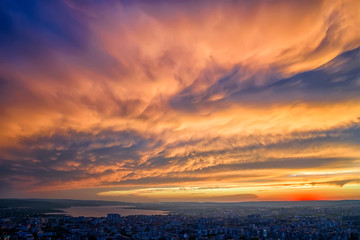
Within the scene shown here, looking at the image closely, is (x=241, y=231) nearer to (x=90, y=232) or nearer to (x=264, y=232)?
(x=264, y=232)

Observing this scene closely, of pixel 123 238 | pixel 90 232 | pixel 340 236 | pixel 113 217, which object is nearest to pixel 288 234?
pixel 340 236

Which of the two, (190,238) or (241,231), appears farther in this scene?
(241,231)

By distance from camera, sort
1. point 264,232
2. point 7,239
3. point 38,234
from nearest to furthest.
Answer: point 7,239 < point 38,234 < point 264,232

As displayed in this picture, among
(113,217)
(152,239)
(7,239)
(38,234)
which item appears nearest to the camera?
(7,239)

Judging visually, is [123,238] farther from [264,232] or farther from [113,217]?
[113,217]

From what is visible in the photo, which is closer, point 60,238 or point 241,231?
point 60,238

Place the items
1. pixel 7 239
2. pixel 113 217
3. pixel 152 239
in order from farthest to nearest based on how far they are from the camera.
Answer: pixel 113 217 < pixel 152 239 < pixel 7 239

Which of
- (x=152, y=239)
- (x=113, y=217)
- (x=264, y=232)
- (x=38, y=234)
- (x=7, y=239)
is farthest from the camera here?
(x=113, y=217)

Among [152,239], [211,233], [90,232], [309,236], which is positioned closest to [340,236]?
[309,236]
